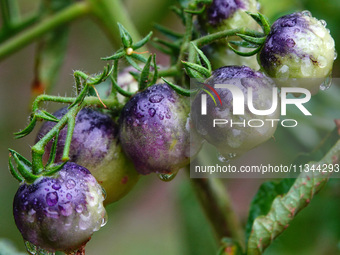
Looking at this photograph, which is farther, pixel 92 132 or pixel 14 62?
pixel 14 62

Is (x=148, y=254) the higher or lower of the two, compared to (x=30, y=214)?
lower

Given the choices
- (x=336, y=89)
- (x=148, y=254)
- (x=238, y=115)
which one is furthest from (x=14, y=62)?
(x=238, y=115)

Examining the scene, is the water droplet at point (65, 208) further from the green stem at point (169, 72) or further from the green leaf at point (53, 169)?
the green stem at point (169, 72)

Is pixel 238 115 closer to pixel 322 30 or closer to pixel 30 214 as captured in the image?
pixel 322 30

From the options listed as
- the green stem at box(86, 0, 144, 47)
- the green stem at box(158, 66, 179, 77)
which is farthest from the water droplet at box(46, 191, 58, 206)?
the green stem at box(86, 0, 144, 47)

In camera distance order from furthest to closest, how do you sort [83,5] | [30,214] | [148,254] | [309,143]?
[148,254]
[309,143]
[83,5]
[30,214]

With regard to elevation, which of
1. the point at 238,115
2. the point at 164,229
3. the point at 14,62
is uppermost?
the point at 238,115

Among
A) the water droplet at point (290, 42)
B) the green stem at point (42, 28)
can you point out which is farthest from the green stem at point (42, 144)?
the green stem at point (42, 28)
